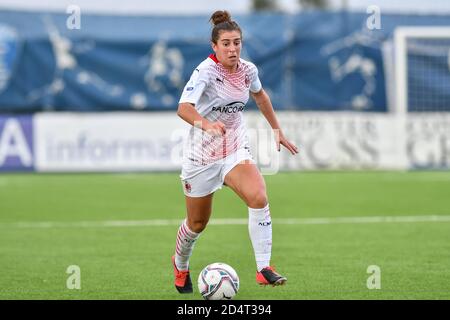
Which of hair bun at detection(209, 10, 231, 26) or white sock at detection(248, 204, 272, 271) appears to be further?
hair bun at detection(209, 10, 231, 26)

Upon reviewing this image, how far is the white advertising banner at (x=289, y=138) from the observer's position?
22.6 meters

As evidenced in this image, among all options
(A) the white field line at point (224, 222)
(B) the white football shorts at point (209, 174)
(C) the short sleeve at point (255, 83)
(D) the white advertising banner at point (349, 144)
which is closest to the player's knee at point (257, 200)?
(B) the white football shorts at point (209, 174)

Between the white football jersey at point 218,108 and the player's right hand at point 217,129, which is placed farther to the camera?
the white football jersey at point 218,108

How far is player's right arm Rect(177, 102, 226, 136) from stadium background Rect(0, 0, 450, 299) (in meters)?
3.28

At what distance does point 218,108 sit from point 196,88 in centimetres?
34

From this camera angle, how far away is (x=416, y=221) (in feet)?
46.0

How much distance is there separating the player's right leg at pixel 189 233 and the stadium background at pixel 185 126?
2240 millimetres

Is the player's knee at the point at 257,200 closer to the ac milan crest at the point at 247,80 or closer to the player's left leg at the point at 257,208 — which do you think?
the player's left leg at the point at 257,208

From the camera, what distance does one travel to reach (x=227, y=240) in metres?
12.4

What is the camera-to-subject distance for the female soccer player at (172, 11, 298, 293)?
8.41 metres

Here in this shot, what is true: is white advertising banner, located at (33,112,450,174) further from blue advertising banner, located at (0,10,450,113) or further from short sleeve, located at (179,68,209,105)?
short sleeve, located at (179,68,209,105)

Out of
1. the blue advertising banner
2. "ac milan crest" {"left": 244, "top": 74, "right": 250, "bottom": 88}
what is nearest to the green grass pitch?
"ac milan crest" {"left": 244, "top": 74, "right": 250, "bottom": 88}

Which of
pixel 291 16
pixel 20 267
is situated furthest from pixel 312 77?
pixel 20 267

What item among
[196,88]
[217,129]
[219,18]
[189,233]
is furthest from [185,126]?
[217,129]
